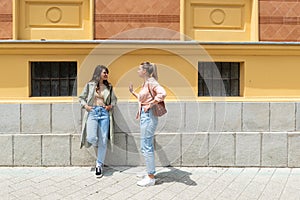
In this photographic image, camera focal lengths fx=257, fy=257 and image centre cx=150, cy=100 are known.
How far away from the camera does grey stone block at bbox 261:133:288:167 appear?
4547 millimetres

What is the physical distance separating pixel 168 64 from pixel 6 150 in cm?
315

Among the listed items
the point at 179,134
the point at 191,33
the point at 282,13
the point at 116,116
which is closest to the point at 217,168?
the point at 179,134

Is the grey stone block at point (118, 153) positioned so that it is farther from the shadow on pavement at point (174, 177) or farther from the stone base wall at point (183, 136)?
the shadow on pavement at point (174, 177)

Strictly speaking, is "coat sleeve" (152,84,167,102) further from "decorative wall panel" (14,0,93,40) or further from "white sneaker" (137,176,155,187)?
"decorative wall panel" (14,0,93,40)

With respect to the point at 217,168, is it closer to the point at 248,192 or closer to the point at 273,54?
the point at 248,192

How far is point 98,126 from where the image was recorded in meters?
4.03

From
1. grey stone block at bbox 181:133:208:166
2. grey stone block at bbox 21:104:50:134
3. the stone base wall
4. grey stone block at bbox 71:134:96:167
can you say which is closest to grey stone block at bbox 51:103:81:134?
the stone base wall

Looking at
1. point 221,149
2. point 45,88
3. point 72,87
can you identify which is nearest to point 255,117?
point 221,149

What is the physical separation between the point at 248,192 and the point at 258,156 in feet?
3.90

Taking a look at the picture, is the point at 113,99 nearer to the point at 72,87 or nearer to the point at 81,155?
the point at 72,87

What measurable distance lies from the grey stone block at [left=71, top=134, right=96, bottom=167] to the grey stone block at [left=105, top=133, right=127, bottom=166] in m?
0.26

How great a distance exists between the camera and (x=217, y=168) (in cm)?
452

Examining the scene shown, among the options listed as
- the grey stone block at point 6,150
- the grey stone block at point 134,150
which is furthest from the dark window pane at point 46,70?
the grey stone block at point 134,150

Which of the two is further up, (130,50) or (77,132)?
(130,50)
